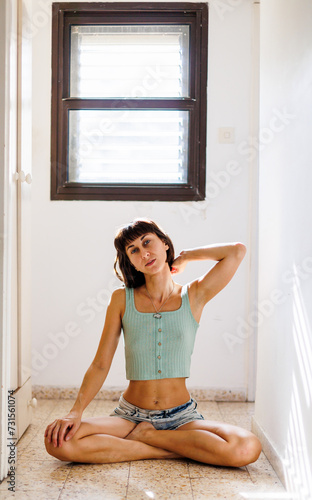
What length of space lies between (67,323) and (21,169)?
3.83ft

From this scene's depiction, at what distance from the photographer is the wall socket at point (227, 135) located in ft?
10.6

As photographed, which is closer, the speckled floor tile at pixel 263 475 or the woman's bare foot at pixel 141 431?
the speckled floor tile at pixel 263 475

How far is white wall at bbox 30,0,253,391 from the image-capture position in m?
3.26

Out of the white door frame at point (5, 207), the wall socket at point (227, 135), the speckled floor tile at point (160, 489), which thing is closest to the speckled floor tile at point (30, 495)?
the white door frame at point (5, 207)

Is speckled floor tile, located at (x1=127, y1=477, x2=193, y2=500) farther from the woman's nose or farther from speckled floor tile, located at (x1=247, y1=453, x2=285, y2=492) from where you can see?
the woman's nose

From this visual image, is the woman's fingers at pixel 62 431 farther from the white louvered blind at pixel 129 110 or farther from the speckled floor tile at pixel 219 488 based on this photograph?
the white louvered blind at pixel 129 110

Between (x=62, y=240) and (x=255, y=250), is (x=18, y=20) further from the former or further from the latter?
(x=255, y=250)

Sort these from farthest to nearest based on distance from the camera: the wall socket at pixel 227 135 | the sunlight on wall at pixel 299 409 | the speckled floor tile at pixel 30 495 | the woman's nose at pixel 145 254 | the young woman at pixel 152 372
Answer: the wall socket at pixel 227 135 < the woman's nose at pixel 145 254 < the young woman at pixel 152 372 < the speckled floor tile at pixel 30 495 < the sunlight on wall at pixel 299 409

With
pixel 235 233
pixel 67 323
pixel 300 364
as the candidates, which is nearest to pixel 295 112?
pixel 300 364

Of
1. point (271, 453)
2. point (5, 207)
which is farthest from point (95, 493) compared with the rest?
point (5, 207)

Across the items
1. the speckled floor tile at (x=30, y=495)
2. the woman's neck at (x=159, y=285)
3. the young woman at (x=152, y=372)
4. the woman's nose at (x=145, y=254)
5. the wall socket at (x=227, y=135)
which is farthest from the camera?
the wall socket at (x=227, y=135)

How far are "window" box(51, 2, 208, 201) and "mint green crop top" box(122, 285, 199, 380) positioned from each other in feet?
3.69

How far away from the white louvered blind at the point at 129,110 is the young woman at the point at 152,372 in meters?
1.09

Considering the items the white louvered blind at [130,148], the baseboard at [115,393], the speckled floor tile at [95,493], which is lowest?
the baseboard at [115,393]
